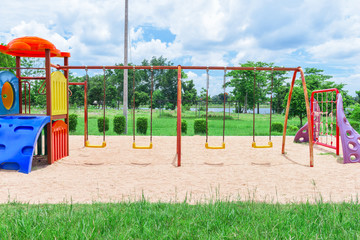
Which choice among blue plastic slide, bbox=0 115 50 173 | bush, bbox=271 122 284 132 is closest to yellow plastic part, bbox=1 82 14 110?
blue plastic slide, bbox=0 115 50 173

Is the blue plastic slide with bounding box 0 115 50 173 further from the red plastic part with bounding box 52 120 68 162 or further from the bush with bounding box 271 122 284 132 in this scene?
the bush with bounding box 271 122 284 132

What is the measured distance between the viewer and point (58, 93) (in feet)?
23.4

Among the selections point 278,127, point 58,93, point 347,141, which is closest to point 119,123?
point 58,93

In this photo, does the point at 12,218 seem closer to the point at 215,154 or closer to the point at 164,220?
the point at 164,220

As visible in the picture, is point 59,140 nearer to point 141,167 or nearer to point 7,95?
point 7,95

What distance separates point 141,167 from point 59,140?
233 centimetres

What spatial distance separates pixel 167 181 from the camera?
5250 mm

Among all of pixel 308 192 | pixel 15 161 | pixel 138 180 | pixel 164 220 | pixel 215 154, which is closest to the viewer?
pixel 164 220

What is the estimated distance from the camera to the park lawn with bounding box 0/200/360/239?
270cm

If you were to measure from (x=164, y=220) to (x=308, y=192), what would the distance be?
2.71 metres

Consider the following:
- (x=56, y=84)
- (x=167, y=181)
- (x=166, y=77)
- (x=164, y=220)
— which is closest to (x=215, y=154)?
Answer: (x=167, y=181)

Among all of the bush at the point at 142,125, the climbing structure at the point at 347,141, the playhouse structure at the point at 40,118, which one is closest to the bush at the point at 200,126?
the bush at the point at 142,125

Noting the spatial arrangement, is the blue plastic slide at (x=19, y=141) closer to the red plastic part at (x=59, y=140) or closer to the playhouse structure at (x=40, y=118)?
the playhouse structure at (x=40, y=118)

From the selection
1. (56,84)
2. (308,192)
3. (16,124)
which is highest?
(56,84)
